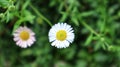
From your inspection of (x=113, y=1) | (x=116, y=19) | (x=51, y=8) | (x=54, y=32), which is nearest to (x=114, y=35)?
(x=116, y=19)

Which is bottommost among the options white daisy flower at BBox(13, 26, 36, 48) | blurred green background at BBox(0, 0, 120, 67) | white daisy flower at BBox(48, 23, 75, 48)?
white daisy flower at BBox(48, 23, 75, 48)

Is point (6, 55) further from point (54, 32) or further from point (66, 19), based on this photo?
point (54, 32)

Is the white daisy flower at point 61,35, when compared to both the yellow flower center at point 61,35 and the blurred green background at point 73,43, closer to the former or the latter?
the yellow flower center at point 61,35

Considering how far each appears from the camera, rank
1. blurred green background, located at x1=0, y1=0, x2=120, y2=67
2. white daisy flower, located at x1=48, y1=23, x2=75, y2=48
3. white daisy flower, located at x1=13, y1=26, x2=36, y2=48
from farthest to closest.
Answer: blurred green background, located at x1=0, y1=0, x2=120, y2=67 < white daisy flower, located at x1=13, y1=26, x2=36, y2=48 < white daisy flower, located at x1=48, y1=23, x2=75, y2=48

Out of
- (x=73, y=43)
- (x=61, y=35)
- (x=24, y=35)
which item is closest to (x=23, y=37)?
(x=24, y=35)

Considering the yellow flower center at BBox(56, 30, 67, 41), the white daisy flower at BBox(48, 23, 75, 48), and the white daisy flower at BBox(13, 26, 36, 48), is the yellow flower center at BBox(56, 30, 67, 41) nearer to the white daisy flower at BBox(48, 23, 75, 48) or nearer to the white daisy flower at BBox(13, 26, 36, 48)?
the white daisy flower at BBox(48, 23, 75, 48)

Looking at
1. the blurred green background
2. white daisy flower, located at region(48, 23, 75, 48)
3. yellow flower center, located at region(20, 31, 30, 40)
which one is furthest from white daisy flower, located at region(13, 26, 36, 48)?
the blurred green background
